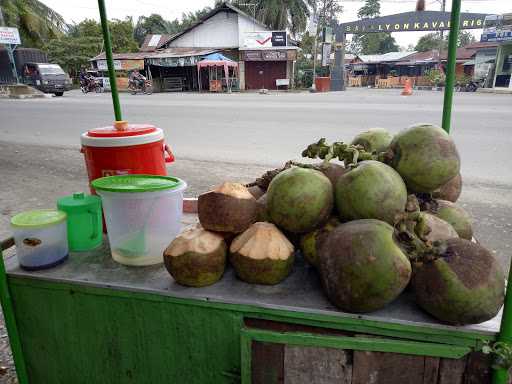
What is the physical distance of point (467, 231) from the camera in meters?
1.49

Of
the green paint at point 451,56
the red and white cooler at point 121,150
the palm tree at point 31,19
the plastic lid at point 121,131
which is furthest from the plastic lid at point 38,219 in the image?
the palm tree at point 31,19

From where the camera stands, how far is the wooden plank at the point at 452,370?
1159 millimetres

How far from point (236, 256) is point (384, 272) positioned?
473mm

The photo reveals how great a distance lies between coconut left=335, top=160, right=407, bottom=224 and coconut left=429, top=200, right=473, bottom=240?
0.80 feet

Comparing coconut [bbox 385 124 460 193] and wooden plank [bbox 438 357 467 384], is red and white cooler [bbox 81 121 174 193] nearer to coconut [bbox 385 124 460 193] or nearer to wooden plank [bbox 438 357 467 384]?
coconut [bbox 385 124 460 193]

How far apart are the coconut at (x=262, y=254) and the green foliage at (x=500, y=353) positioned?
61 cm

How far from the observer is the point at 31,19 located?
24188 mm

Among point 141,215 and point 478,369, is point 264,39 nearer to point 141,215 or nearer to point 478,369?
point 141,215

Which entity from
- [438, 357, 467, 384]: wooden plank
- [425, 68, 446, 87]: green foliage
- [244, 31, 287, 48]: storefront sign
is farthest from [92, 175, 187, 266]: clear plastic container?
[425, 68, 446, 87]: green foliage

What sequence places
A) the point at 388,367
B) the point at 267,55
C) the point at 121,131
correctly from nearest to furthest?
the point at 388,367 → the point at 121,131 → the point at 267,55

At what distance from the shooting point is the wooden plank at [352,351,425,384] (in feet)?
3.88

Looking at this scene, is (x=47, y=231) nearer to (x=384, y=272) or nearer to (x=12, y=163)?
(x=384, y=272)

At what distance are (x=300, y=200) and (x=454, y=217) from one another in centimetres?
60

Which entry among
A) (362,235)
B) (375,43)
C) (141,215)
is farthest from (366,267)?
(375,43)
